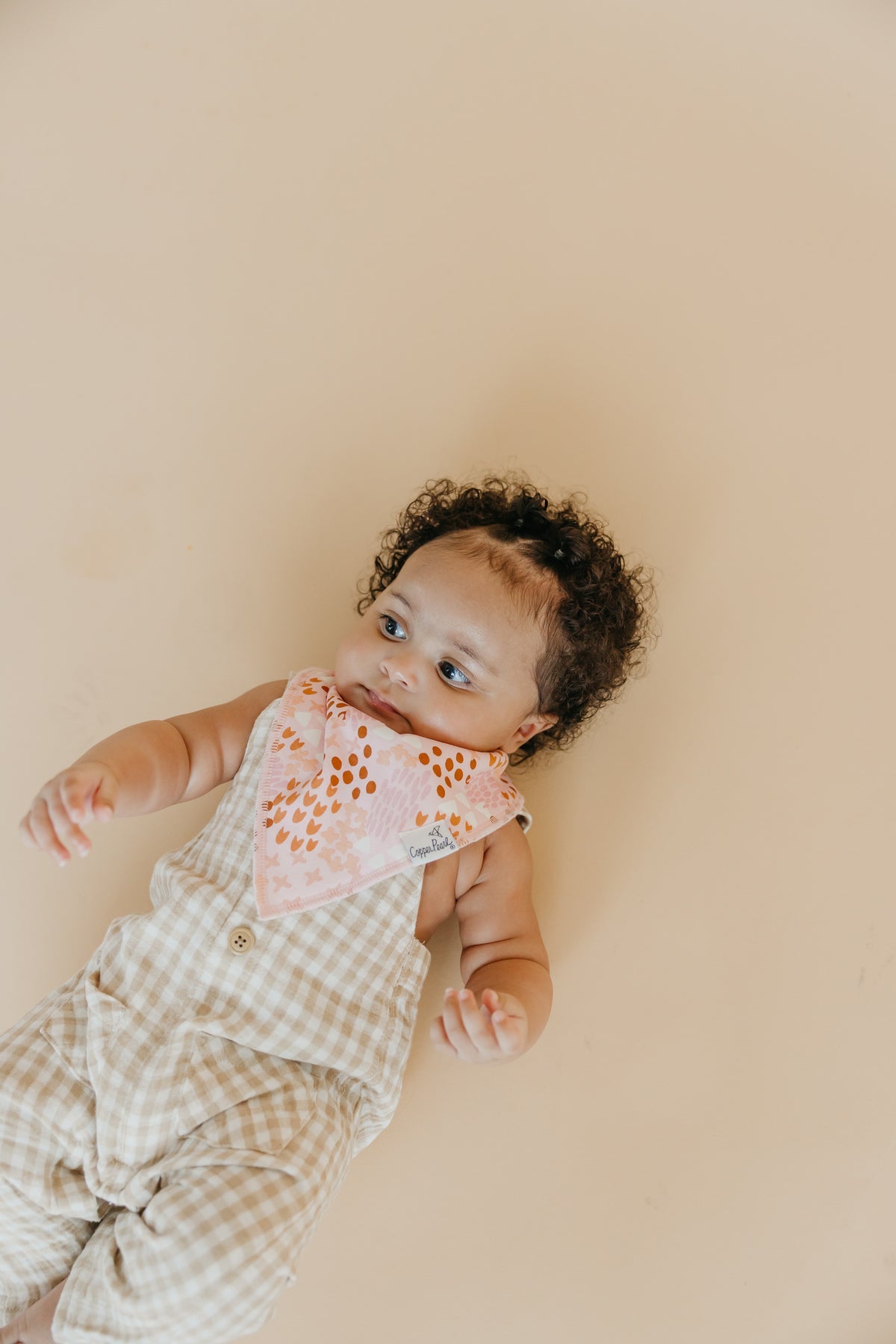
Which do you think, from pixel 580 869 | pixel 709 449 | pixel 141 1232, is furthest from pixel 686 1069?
pixel 709 449

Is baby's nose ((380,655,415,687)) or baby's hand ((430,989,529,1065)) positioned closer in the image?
baby's hand ((430,989,529,1065))

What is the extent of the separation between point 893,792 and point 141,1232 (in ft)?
3.83

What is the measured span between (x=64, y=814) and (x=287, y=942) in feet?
1.06

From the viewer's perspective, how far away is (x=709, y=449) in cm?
165

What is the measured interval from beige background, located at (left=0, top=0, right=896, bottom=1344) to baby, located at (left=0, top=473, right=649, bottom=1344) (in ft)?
0.58

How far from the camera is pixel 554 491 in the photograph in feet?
5.39

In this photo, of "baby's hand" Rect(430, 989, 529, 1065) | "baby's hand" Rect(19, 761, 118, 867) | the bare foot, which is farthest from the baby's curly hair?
the bare foot

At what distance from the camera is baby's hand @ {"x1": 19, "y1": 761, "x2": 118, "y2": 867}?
1.13 m

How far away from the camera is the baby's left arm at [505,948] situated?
119cm

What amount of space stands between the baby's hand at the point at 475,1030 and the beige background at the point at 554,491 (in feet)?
1.03

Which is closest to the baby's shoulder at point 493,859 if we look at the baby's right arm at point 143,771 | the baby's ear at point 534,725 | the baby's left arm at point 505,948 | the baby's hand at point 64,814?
the baby's left arm at point 505,948

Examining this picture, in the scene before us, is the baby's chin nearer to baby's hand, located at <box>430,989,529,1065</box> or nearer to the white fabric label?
the white fabric label

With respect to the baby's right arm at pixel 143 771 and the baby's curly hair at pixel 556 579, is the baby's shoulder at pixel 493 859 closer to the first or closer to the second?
the baby's curly hair at pixel 556 579

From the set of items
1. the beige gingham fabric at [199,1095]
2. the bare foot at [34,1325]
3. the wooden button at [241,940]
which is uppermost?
the wooden button at [241,940]
